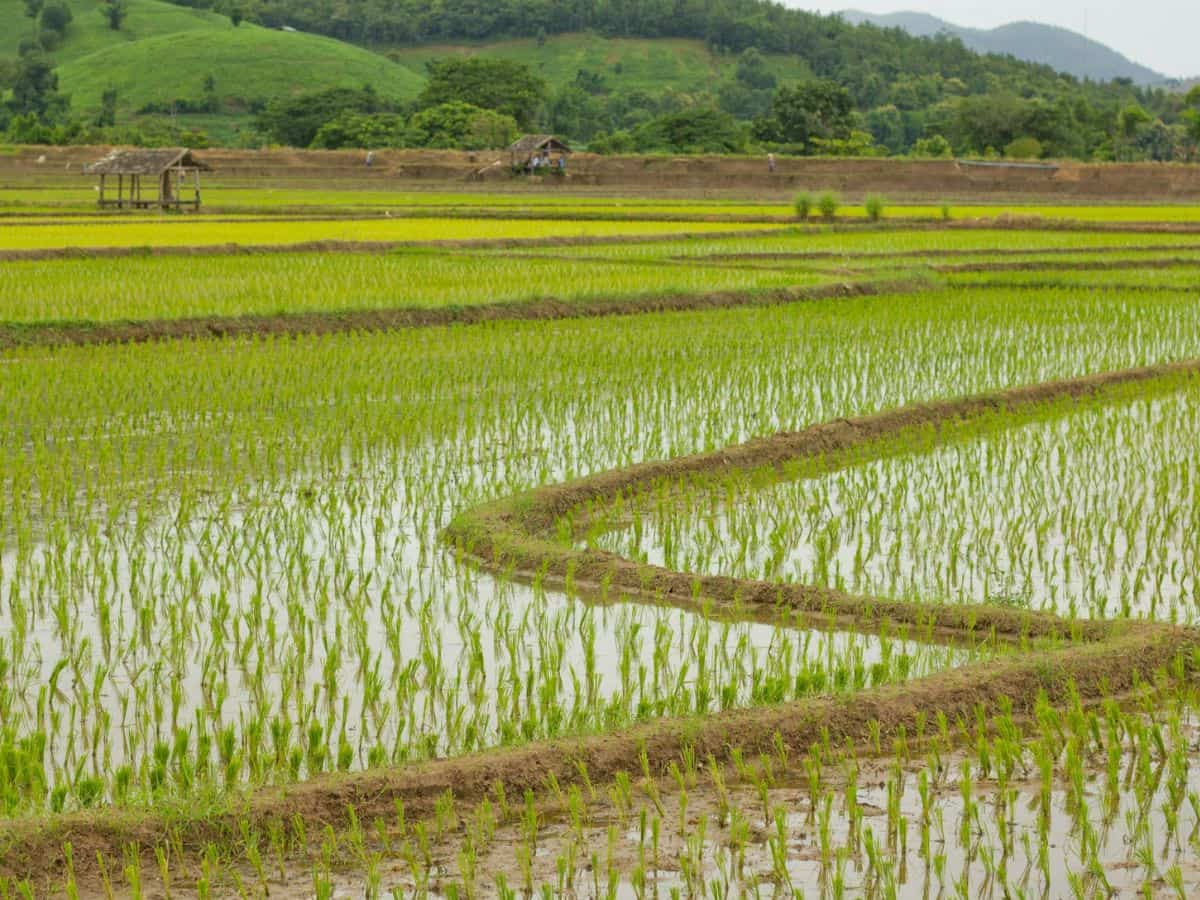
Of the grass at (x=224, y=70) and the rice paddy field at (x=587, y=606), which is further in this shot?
the grass at (x=224, y=70)

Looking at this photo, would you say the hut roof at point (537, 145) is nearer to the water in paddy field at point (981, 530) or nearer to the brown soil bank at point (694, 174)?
the brown soil bank at point (694, 174)

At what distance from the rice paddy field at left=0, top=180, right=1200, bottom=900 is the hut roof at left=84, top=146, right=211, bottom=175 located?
1755 centimetres

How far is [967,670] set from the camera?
4109mm

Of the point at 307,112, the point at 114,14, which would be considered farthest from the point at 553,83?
the point at 307,112

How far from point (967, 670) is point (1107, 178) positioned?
109 ft

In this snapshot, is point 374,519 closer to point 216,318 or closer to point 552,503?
point 552,503

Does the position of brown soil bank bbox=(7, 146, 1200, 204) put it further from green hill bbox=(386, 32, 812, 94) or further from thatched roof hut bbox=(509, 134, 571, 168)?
green hill bbox=(386, 32, 812, 94)

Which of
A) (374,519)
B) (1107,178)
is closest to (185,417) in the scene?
(374,519)

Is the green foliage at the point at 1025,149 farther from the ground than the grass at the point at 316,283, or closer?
farther from the ground

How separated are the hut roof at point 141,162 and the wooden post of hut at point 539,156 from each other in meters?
11.8

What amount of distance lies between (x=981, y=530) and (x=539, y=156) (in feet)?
113

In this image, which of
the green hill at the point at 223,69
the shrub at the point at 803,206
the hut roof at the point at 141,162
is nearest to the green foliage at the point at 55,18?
the green hill at the point at 223,69

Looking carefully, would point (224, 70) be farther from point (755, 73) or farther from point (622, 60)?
point (755, 73)

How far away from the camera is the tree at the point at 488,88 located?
5322cm
